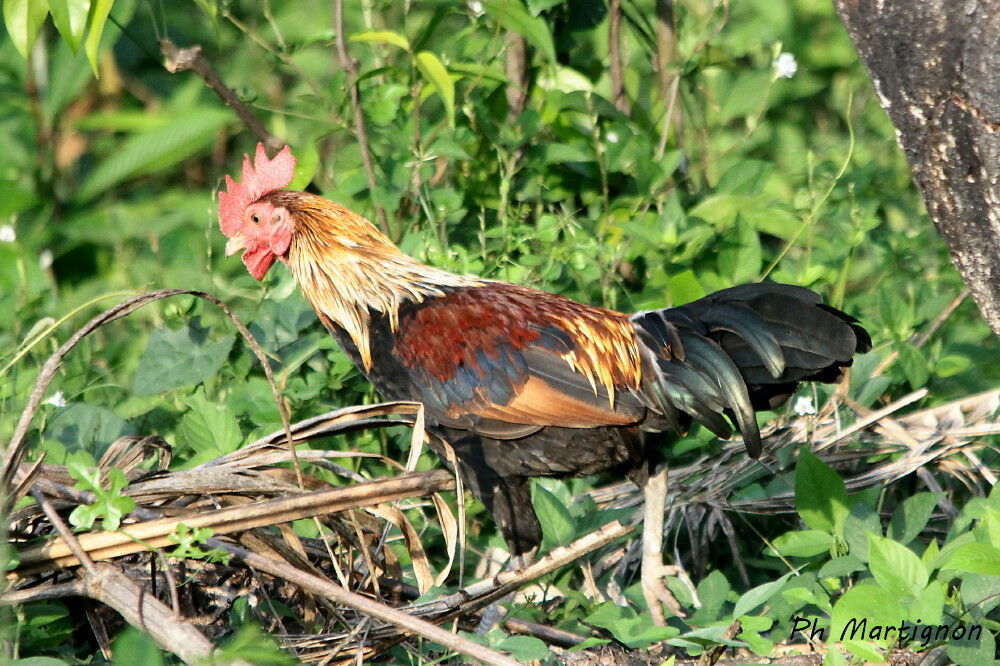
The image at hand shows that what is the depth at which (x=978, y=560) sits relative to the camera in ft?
7.45

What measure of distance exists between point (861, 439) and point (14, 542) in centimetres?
252

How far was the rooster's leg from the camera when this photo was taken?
9.91 feet

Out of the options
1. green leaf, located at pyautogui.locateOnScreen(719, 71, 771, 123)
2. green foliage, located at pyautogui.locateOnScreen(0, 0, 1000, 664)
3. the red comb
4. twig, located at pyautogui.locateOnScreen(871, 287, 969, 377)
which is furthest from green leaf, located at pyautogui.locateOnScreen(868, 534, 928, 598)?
green leaf, located at pyautogui.locateOnScreen(719, 71, 771, 123)

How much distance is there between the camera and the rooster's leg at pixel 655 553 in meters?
3.02

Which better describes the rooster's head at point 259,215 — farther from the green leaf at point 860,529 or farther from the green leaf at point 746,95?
the green leaf at point 746,95

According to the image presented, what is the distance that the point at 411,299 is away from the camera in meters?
3.29

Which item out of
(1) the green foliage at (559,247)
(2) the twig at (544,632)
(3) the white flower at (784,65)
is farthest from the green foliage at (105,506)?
(3) the white flower at (784,65)

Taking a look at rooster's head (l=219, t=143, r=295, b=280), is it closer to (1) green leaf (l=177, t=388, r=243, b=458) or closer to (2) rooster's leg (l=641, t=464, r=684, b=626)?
(1) green leaf (l=177, t=388, r=243, b=458)

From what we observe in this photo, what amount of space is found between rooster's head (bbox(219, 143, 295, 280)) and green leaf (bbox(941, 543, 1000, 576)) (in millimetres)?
2167

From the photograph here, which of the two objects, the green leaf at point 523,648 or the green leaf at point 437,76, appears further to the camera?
the green leaf at point 437,76

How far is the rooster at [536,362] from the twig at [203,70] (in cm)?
73

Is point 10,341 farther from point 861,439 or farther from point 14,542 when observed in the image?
point 861,439

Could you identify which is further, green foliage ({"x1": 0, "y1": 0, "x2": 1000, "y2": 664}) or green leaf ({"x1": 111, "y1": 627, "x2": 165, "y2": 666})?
green foliage ({"x1": 0, "y1": 0, "x2": 1000, "y2": 664})

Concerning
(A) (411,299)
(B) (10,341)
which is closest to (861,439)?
(A) (411,299)
